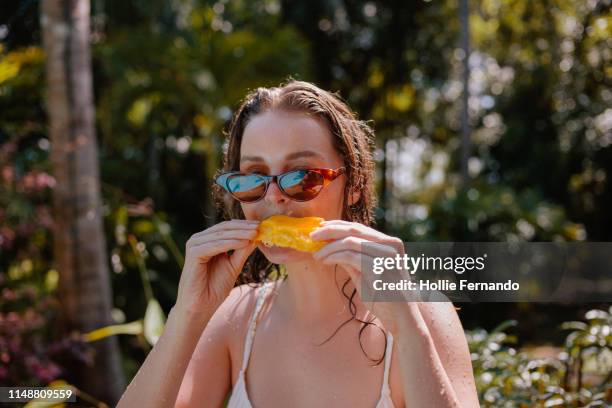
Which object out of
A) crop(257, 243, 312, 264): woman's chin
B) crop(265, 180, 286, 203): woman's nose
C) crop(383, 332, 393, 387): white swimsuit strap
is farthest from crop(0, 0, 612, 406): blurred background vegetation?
crop(265, 180, 286, 203): woman's nose

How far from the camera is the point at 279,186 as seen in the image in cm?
175

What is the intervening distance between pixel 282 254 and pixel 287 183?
20 cm

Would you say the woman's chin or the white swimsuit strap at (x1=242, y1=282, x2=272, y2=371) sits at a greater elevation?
the woman's chin

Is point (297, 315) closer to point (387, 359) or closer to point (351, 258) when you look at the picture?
point (387, 359)

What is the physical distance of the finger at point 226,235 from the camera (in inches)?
64.6

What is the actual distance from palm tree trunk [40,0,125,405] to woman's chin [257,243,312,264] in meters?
3.53

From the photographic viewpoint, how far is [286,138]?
1794 millimetres

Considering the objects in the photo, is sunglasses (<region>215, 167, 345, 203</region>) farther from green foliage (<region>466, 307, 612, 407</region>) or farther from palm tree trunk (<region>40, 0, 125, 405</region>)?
palm tree trunk (<region>40, 0, 125, 405</region>)

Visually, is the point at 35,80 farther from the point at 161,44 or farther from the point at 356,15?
the point at 356,15

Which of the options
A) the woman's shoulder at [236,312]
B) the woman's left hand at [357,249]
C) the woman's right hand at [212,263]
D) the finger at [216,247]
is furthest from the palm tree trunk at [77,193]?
the woman's left hand at [357,249]

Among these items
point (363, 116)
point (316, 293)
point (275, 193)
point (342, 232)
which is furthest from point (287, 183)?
point (363, 116)

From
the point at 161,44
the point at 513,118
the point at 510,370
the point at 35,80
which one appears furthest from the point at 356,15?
the point at 510,370

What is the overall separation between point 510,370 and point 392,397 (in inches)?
26.1

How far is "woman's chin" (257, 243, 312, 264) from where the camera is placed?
171 cm
